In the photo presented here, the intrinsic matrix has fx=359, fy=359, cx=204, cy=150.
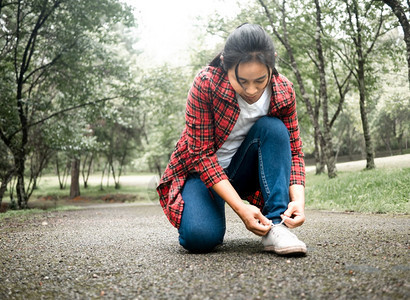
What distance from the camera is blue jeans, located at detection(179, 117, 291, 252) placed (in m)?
2.04

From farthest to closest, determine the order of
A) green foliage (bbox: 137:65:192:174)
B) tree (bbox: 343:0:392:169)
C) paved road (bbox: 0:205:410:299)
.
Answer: green foliage (bbox: 137:65:192:174), tree (bbox: 343:0:392:169), paved road (bbox: 0:205:410:299)

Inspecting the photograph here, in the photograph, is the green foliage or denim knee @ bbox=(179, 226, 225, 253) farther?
the green foliage

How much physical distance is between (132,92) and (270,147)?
25.2 feet

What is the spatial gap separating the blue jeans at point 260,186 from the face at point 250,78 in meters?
0.29

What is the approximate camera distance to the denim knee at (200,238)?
2.12 metres

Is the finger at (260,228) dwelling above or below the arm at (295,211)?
below

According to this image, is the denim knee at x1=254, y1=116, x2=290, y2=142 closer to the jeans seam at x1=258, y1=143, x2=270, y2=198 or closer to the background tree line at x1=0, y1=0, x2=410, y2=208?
the jeans seam at x1=258, y1=143, x2=270, y2=198

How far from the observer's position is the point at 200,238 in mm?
2115

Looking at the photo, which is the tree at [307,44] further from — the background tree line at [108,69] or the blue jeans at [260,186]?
the blue jeans at [260,186]

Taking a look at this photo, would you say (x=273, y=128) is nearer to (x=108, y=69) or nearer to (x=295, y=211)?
(x=295, y=211)

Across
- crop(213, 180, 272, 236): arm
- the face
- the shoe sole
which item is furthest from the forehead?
the shoe sole

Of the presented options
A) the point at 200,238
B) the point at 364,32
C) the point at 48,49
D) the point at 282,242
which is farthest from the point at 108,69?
the point at 282,242

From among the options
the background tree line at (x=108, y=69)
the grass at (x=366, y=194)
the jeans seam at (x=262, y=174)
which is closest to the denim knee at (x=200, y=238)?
the jeans seam at (x=262, y=174)

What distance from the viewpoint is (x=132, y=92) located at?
9.30 meters
